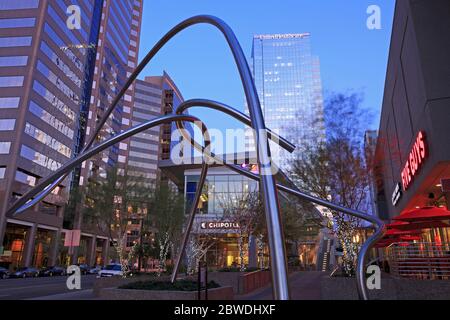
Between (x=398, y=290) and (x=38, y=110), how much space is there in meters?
59.0

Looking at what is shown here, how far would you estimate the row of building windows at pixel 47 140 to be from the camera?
55688mm

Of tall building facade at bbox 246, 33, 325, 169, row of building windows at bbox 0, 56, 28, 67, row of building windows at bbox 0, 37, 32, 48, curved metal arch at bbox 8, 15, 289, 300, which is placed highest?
tall building facade at bbox 246, 33, 325, 169

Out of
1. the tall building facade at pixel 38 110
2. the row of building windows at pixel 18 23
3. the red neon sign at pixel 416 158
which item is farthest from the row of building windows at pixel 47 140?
the red neon sign at pixel 416 158

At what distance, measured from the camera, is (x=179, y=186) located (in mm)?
68625

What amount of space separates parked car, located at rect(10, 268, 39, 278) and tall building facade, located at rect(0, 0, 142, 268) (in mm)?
6040

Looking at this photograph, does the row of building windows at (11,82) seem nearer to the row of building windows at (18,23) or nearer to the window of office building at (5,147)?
the window of office building at (5,147)

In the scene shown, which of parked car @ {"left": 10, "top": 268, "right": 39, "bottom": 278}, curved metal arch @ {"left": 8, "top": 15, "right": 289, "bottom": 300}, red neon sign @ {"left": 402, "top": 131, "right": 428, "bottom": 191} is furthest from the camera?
parked car @ {"left": 10, "top": 268, "right": 39, "bottom": 278}

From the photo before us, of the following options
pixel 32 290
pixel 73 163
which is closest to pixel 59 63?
pixel 32 290

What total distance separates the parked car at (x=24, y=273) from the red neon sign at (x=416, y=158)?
42.4 meters

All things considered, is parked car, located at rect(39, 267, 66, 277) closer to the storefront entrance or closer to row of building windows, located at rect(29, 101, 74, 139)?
the storefront entrance

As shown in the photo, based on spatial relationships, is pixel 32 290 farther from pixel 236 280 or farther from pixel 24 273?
pixel 24 273

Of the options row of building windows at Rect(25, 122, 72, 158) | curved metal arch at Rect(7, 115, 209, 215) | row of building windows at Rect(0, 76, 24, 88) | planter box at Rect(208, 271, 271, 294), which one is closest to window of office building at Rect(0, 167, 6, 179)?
row of building windows at Rect(25, 122, 72, 158)

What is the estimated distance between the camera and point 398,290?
12.3m

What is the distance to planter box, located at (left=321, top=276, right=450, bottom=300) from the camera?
470 inches
